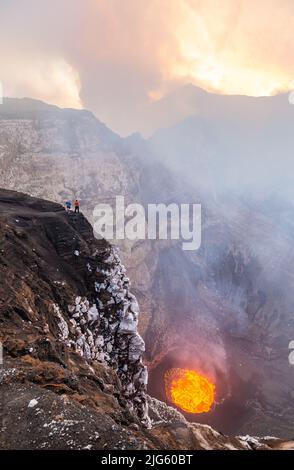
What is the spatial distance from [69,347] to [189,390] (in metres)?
55.5

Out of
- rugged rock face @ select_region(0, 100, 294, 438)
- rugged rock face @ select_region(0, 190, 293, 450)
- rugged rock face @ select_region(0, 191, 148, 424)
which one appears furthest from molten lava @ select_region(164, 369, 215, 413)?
rugged rock face @ select_region(0, 191, 148, 424)

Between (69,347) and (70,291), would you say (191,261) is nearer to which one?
(70,291)

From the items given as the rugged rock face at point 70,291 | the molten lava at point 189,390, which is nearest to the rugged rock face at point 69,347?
the rugged rock face at point 70,291

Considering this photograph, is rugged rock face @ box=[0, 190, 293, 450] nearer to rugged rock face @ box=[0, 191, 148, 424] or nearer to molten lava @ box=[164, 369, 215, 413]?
rugged rock face @ box=[0, 191, 148, 424]

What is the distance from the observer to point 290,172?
13512cm

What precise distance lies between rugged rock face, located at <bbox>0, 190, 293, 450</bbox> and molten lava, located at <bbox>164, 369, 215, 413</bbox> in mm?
14680

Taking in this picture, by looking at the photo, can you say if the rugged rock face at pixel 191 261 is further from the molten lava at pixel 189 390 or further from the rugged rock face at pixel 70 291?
the rugged rock face at pixel 70 291

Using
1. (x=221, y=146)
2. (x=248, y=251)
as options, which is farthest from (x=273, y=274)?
(x=221, y=146)

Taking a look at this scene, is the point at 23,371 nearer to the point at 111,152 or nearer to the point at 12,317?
the point at 12,317

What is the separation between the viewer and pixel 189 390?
7312 cm

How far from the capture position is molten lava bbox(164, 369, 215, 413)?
68012 millimetres

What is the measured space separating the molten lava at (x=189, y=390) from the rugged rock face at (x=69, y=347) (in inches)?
578

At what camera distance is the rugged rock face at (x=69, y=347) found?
1536cm

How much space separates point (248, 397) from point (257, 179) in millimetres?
87389
